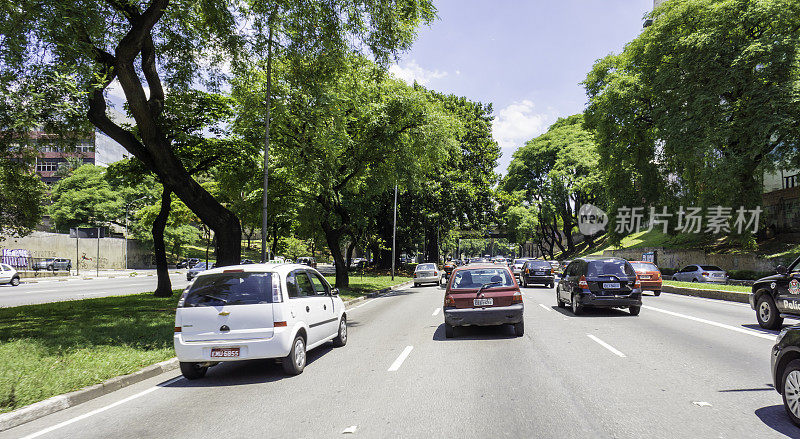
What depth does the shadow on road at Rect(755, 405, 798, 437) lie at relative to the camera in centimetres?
459

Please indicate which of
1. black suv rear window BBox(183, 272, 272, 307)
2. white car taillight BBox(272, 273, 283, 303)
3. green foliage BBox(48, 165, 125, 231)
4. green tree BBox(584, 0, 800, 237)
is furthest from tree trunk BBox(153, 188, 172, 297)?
green foliage BBox(48, 165, 125, 231)

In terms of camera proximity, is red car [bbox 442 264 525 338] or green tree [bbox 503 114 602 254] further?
green tree [bbox 503 114 602 254]

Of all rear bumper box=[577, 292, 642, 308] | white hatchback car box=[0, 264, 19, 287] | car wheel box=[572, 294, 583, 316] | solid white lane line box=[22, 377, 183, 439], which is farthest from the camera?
white hatchback car box=[0, 264, 19, 287]

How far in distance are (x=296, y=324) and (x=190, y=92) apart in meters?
13.8

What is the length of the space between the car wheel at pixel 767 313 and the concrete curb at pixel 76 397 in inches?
496

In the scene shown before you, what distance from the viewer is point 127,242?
6050cm

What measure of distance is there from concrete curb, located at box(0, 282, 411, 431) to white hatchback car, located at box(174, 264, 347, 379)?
2.77ft

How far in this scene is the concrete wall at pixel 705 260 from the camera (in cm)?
3183

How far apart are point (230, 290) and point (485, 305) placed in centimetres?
539

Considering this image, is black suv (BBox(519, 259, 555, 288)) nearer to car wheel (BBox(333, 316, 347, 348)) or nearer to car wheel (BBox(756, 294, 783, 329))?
car wheel (BBox(756, 294, 783, 329))

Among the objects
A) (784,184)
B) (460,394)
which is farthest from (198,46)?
(784,184)

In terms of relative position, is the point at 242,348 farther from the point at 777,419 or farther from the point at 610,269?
the point at 610,269

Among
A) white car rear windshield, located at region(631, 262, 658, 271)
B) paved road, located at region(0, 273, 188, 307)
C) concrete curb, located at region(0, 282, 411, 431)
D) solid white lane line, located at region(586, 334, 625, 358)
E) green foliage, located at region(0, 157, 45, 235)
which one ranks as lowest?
paved road, located at region(0, 273, 188, 307)

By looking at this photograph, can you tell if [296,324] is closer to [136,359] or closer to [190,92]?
[136,359]
